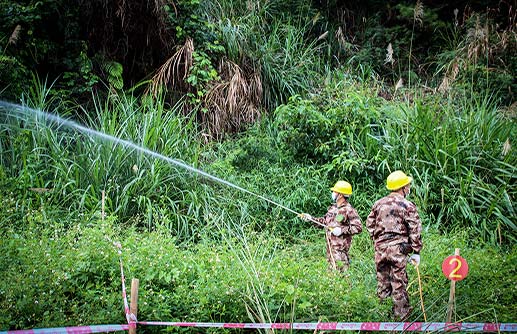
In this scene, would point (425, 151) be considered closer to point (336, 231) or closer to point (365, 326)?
point (336, 231)

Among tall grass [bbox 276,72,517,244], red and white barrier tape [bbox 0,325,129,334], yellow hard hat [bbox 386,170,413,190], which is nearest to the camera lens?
red and white barrier tape [bbox 0,325,129,334]

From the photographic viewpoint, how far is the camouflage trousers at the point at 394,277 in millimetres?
5703

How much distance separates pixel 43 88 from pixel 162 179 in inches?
109

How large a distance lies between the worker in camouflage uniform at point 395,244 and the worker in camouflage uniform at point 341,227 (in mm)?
772

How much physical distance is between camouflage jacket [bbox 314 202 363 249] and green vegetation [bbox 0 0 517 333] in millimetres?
507

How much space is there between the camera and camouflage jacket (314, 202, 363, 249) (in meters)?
6.83

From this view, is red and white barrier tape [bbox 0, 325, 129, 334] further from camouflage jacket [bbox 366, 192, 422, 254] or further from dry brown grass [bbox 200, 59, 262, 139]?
dry brown grass [bbox 200, 59, 262, 139]

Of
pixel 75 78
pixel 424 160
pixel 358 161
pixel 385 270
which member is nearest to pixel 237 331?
pixel 385 270

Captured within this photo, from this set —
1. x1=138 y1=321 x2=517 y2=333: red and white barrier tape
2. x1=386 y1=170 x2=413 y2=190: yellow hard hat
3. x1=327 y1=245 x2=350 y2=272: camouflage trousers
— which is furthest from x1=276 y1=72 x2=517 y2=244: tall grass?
x1=138 y1=321 x2=517 y2=333: red and white barrier tape

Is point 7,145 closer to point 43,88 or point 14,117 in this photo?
point 14,117

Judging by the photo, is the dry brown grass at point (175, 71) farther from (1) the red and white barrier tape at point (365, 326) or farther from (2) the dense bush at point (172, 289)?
(1) the red and white barrier tape at point (365, 326)

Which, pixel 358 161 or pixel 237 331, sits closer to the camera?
pixel 237 331

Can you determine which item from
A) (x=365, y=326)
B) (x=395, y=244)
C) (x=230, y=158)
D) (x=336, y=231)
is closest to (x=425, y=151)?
(x=336, y=231)

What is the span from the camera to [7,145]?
7.91 meters
